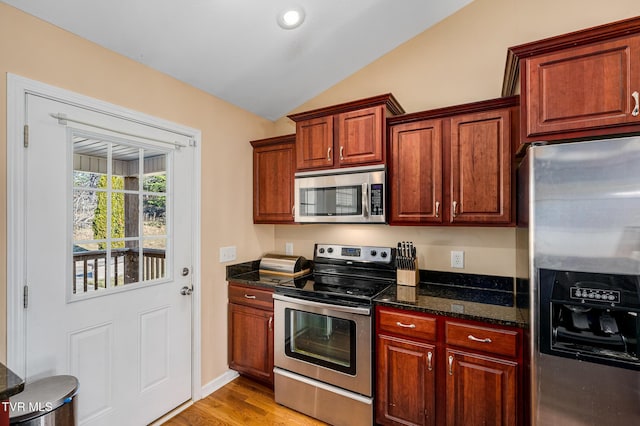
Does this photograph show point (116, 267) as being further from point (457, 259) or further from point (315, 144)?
point (457, 259)

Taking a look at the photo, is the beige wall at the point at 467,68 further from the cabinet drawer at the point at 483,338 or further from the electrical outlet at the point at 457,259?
the cabinet drawer at the point at 483,338

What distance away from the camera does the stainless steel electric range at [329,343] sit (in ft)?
6.49

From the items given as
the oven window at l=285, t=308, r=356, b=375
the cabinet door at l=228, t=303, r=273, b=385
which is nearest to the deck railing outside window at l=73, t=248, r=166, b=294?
the cabinet door at l=228, t=303, r=273, b=385

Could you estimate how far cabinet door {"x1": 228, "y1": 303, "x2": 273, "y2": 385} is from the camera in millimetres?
2445

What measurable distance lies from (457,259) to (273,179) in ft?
5.62

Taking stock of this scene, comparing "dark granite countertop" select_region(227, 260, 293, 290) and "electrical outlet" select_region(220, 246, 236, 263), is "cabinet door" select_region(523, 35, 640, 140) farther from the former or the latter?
"electrical outlet" select_region(220, 246, 236, 263)

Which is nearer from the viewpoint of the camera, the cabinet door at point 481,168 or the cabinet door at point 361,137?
the cabinet door at point 481,168

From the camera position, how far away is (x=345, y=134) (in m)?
2.31

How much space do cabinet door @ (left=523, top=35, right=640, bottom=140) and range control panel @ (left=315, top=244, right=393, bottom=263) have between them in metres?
1.35

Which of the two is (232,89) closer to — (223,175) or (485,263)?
(223,175)

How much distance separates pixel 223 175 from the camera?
264 cm

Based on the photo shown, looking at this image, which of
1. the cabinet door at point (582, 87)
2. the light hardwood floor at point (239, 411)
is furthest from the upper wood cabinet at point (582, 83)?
the light hardwood floor at point (239, 411)

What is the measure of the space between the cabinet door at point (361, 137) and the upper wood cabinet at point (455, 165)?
4.3 inches

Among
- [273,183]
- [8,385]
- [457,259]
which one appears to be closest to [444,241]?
[457,259]
